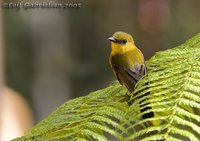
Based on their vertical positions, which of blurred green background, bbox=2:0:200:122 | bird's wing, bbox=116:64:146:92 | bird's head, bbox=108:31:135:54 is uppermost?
bird's head, bbox=108:31:135:54

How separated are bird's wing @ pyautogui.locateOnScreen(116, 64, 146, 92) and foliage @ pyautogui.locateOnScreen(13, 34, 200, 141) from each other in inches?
Answer: 7.4

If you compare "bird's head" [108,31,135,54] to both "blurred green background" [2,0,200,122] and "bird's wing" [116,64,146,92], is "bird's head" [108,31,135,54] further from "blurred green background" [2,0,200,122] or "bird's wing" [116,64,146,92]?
"blurred green background" [2,0,200,122]

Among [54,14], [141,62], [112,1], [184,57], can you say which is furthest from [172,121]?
[112,1]

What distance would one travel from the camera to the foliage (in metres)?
1.45

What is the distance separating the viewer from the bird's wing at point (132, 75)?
2.22 m

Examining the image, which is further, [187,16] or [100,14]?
[100,14]

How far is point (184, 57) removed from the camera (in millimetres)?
1818

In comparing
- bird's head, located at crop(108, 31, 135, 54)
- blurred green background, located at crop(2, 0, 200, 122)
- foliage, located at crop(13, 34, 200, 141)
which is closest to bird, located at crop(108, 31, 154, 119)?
bird's head, located at crop(108, 31, 135, 54)

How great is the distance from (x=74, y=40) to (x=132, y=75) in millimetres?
11201

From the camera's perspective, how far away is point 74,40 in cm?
1353

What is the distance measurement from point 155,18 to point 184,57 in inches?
405

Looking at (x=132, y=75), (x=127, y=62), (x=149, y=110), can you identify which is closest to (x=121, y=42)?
(x=127, y=62)

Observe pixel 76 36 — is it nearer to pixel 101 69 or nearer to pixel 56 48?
pixel 56 48

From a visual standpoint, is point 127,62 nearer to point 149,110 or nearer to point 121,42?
point 121,42
